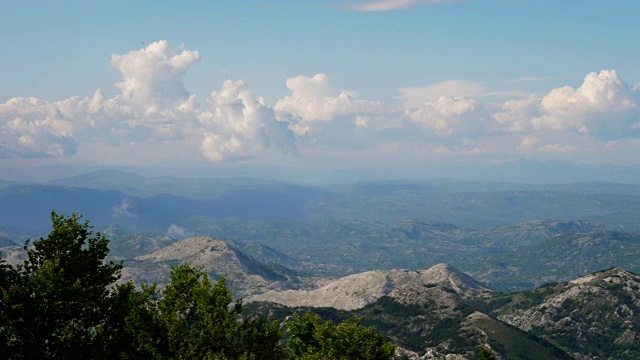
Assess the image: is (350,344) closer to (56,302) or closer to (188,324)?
(188,324)

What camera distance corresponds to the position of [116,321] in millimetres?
60312

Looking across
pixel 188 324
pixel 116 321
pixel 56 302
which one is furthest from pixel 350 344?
pixel 56 302

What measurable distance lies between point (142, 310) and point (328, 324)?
66.5 ft

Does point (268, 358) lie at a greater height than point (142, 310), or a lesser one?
lesser

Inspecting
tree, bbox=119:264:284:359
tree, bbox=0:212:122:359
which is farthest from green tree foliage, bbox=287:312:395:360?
tree, bbox=0:212:122:359

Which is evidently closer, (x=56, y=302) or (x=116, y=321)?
(x=56, y=302)

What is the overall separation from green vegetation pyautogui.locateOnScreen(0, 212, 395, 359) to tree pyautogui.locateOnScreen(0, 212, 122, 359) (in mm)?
96

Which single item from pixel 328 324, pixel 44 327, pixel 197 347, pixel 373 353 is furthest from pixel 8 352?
pixel 373 353

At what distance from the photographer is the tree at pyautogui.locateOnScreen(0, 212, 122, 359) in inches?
2170

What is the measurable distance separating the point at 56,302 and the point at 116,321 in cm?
778

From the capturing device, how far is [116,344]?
58438 millimetres

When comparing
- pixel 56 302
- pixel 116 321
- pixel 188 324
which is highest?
pixel 56 302

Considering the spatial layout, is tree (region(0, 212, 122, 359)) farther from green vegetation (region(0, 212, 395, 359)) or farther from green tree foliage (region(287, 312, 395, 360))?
green tree foliage (region(287, 312, 395, 360))

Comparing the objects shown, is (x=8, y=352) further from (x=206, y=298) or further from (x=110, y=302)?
(x=206, y=298)
